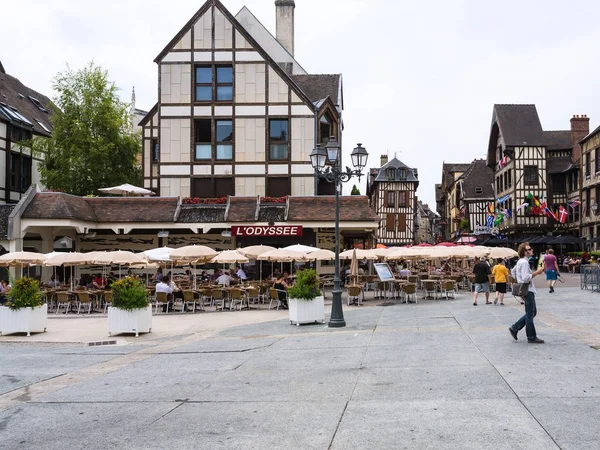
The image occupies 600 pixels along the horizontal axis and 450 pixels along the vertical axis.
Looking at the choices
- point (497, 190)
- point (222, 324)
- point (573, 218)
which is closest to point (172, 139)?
point (222, 324)

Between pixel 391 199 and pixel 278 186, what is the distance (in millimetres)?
34257

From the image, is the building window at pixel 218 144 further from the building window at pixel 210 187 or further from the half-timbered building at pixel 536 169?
the half-timbered building at pixel 536 169

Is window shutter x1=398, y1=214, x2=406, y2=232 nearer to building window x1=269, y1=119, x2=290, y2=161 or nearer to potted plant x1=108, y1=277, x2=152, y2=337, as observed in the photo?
building window x1=269, y1=119, x2=290, y2=161

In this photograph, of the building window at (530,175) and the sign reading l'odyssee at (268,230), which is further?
the building window at (530,175)

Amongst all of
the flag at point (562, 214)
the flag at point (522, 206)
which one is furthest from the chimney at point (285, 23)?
the flag at point (562, 214)

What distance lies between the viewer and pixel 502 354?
10164mm

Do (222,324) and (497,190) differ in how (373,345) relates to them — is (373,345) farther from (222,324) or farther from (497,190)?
(497,190)

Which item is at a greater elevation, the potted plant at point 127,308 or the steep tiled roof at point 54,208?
the steep tiled roof at point 54,208

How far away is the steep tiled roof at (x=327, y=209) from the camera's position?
30.3 meters

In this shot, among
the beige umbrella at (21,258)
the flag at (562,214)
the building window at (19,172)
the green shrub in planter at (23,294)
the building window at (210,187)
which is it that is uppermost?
the building window at (19,172)

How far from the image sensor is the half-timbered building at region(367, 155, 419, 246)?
6350 cm

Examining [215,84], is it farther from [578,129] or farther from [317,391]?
[578,129]

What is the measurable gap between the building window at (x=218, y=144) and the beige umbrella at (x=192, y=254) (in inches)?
405

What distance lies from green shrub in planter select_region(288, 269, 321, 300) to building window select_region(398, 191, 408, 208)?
50017mm
